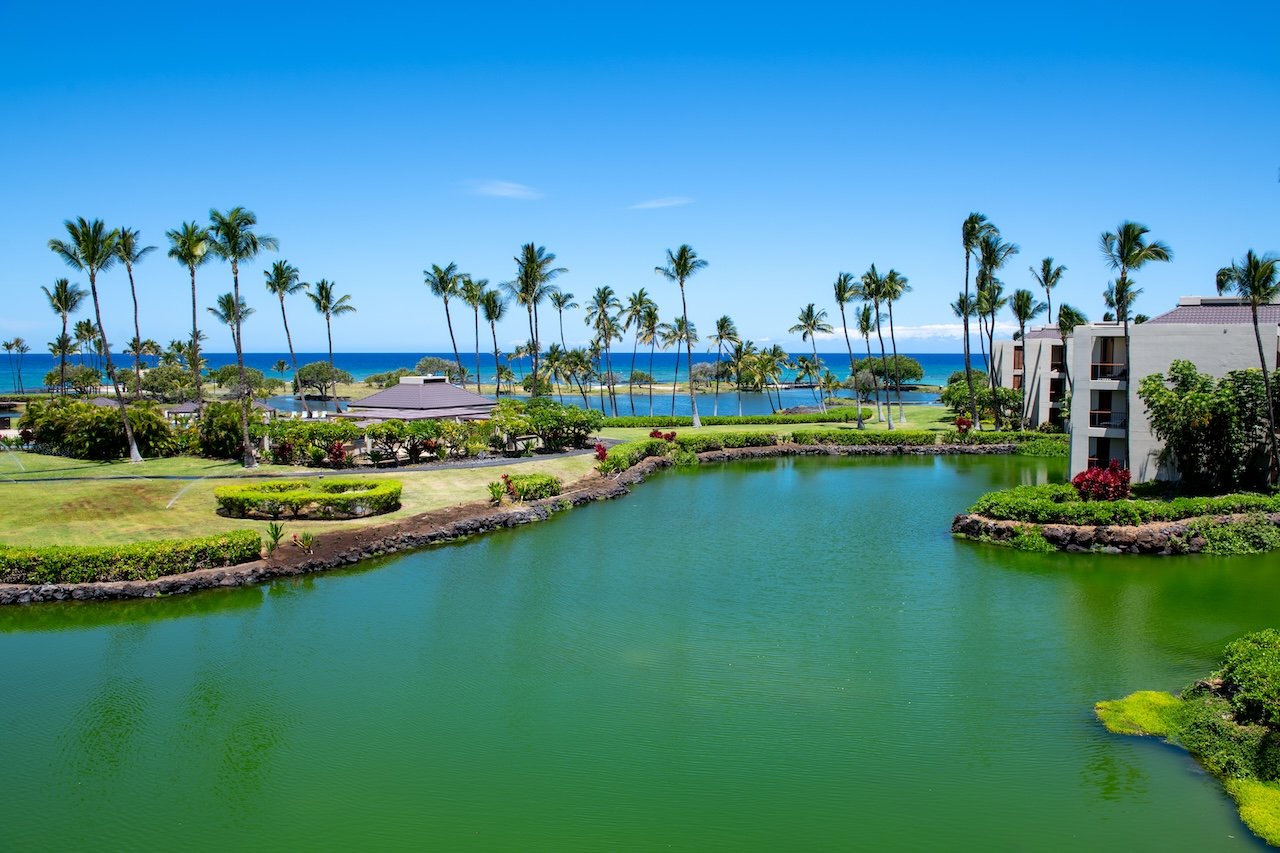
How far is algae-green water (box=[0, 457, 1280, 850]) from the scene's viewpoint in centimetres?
1211

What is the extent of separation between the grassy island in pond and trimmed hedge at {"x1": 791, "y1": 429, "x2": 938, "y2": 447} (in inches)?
1377

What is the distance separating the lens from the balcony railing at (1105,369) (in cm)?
3381

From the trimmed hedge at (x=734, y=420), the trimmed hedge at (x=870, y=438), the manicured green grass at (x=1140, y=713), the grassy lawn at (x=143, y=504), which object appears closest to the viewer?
the manicured green grass at (x=1140, y=713)

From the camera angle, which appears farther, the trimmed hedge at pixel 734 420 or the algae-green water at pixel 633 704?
the trimmed hedge at pixel 734 420

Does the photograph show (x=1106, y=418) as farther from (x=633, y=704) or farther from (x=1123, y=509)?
(x=633, y=704)

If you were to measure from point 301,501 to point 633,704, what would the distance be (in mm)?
17712

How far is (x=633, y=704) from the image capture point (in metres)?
15.7

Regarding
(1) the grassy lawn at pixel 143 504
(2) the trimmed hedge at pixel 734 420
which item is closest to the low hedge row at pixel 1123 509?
(1) the grassy lawn at pixel 143 504

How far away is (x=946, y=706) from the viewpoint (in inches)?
606

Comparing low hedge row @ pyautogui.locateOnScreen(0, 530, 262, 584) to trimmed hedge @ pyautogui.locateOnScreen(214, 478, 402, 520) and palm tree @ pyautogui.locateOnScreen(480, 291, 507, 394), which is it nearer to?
trimmed hedge @ pyautogui.locateOnScreen(214, 478, 402, 520)

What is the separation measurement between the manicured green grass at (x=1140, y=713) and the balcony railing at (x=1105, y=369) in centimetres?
2125

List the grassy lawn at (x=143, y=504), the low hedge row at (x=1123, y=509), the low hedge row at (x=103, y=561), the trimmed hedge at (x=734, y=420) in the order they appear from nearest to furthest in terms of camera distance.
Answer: the low hedge row at (x=103, y=561)
the low hedge row at (x=1123, y=509)
the grassy lawn at (x=143, y=504)
the trimmed hedge at (x=734, y=420)

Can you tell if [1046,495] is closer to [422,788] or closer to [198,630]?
[422,788]

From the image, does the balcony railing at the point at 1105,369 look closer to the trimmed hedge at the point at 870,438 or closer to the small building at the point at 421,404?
the trimmed hedge at the point at 870,438
